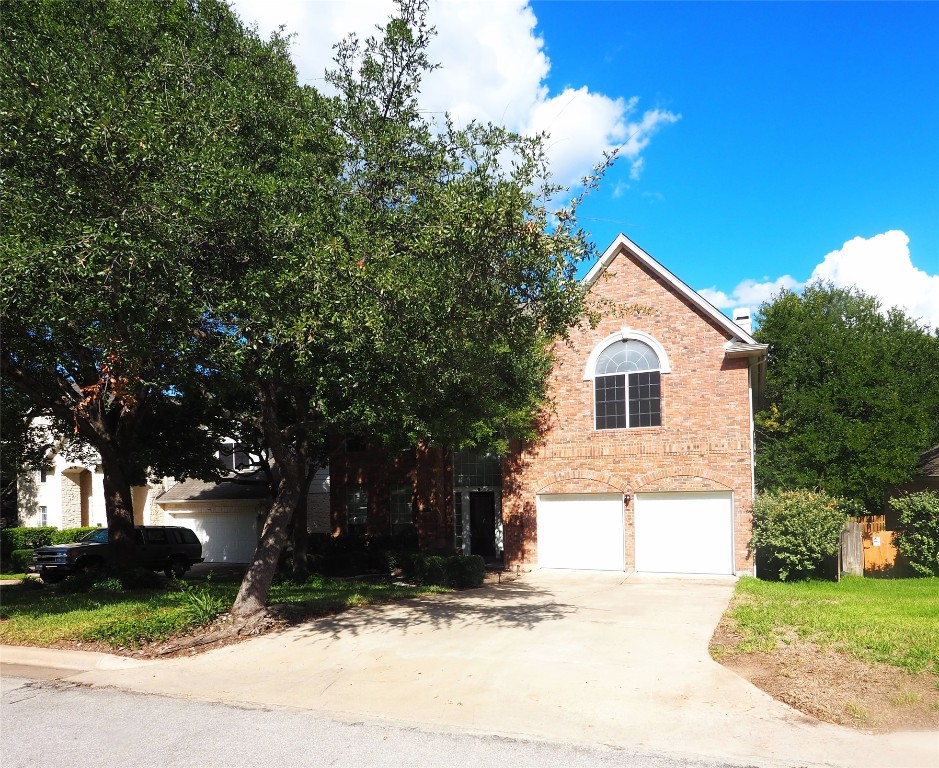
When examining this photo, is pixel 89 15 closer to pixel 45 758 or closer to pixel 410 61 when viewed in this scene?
pixel 410 61

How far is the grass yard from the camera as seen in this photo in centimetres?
712

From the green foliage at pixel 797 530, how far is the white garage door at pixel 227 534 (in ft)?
60.8

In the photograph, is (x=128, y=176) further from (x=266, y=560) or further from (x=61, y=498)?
(x=61, y=498)

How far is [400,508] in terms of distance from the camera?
72.6 ft

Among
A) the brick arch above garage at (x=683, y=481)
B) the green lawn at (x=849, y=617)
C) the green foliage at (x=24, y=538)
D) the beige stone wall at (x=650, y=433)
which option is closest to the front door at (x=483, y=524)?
the beige stone wall at (x=650, y=433)

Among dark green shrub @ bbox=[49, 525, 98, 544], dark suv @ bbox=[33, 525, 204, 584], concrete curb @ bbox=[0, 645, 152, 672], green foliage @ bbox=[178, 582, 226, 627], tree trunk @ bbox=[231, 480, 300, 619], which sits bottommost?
dark green shrub @ bbox=[49, 525, 98, 544]

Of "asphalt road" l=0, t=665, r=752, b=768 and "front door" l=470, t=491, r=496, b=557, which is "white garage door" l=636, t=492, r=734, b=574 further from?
"asphalt road" l=0, t=665, r=752, b=768

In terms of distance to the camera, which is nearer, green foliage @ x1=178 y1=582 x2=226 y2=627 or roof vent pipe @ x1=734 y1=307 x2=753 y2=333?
green foliage @ x1=178 y1=582 x2=226 y2=627

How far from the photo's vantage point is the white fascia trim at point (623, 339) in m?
17.7

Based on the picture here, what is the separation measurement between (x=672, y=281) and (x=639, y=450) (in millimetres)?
4303

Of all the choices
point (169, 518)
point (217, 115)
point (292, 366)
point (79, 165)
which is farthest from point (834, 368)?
point (169, 518)

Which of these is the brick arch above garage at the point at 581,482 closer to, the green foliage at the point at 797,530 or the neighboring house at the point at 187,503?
the green foliage at the point at 797,530

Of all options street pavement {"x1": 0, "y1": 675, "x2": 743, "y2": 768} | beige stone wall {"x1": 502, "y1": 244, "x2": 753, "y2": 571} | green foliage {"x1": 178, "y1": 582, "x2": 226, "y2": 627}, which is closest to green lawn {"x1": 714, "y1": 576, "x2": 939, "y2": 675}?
beige stone wall {"x1": 502, "y1": 244, "x2": 753, "y2": 571}

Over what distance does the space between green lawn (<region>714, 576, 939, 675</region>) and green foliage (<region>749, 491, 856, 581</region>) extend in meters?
0.59
